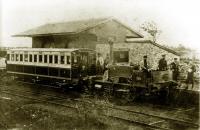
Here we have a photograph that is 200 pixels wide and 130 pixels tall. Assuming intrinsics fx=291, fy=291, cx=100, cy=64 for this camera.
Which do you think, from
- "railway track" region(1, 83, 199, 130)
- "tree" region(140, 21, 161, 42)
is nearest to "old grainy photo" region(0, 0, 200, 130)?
"railway track" region(1, 83, 199, 130)

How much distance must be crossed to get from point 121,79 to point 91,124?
200 inches

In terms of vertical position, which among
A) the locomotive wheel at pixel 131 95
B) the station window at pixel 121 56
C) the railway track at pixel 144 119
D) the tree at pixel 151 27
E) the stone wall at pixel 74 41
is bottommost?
the railway track at pixel 144 119

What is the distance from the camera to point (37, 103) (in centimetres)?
1217

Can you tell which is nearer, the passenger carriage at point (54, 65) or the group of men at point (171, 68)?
the group of men at point (171, 68)

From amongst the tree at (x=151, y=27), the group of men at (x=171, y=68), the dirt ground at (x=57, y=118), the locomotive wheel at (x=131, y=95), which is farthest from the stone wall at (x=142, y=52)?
the tree at (x=151, y=27)

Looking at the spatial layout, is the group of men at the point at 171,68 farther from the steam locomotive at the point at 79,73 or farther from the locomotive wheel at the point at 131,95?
the locomotive wheel at the point at 131,95

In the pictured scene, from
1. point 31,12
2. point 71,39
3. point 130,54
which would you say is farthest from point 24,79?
point 31,12

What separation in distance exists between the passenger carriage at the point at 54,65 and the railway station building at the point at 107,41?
12.7 feet

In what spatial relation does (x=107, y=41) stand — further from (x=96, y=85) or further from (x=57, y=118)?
(x=57, y=118)

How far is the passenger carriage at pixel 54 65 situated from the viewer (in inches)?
605

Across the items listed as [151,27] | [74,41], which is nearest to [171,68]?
[74,41]

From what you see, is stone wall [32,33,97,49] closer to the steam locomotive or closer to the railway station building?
the railway station building

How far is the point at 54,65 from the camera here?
16.2 m

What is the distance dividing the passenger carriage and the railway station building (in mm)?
3879
